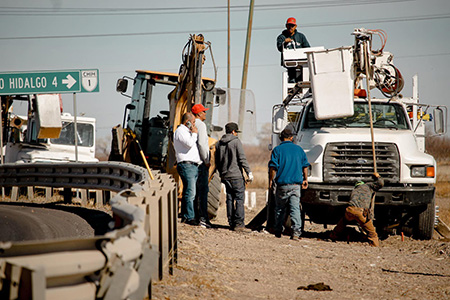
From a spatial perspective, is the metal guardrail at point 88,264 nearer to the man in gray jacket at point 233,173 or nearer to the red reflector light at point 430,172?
the man in gray jacket at point 233,173

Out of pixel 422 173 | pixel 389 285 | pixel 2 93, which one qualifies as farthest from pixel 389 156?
pixel 2 93

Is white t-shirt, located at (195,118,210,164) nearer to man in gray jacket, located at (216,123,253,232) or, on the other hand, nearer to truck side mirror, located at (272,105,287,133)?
man in gray jacket, located at (216,123,253,232)

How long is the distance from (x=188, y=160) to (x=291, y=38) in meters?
4.10

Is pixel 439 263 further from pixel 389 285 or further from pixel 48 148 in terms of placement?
pixel 48 148

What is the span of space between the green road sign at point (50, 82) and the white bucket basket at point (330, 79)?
22.4 ft

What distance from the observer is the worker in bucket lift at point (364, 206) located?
36.8 ft

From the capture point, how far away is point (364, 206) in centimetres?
1120

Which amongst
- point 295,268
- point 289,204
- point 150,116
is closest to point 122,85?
point 150,116

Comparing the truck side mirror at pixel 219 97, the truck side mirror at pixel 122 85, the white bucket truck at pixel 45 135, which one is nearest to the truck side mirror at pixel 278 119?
the truck side mirror at pixel 219 97

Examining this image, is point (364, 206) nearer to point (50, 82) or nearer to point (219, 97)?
point (219, 97)

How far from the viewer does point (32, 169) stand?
597 inches

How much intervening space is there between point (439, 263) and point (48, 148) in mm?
14187

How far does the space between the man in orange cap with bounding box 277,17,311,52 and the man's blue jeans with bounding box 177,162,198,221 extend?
3.82m

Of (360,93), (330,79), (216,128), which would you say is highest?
(330,79)
